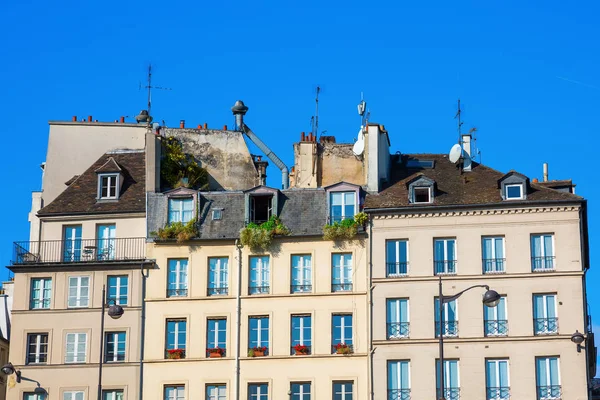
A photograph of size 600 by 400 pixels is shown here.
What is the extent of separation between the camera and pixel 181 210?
2303 inches

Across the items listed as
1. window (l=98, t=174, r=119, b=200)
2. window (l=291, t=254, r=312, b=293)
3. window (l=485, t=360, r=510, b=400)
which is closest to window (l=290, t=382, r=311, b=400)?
window (l=291, t=254, r=312, b=293)

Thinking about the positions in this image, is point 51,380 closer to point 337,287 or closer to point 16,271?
point 16,271

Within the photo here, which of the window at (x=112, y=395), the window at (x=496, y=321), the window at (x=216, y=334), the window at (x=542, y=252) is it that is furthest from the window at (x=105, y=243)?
the window at (x=542, y=252)

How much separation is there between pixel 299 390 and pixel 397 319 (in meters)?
4.92

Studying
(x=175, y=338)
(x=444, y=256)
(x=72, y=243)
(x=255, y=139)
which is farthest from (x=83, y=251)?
(x=444, y=256)

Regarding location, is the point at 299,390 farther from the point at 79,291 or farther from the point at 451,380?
the point at 79,291

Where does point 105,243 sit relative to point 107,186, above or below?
below

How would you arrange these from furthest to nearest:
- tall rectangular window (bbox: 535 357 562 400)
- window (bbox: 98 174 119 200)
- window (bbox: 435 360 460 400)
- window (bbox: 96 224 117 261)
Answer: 1. window (bbox: 98 174 119 200)
2. window (bbox: 96 224 117 261)
3. window (bbox: 435 360 460 400)
4. tall rectangular window (bbox: 535 357 562 400)

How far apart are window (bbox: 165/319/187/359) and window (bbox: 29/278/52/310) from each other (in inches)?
215

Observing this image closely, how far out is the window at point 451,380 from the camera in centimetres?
5334

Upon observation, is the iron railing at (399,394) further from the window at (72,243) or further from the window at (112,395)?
the window at (72,243)

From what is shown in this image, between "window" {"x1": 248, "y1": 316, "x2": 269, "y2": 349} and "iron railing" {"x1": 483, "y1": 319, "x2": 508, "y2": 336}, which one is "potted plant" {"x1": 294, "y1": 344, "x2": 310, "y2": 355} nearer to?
"window" {"x1": 248, "y1": 316, "x2": 269, "y2": 349}

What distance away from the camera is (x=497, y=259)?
55.0 m

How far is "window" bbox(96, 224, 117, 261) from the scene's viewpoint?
5828 centimetres
